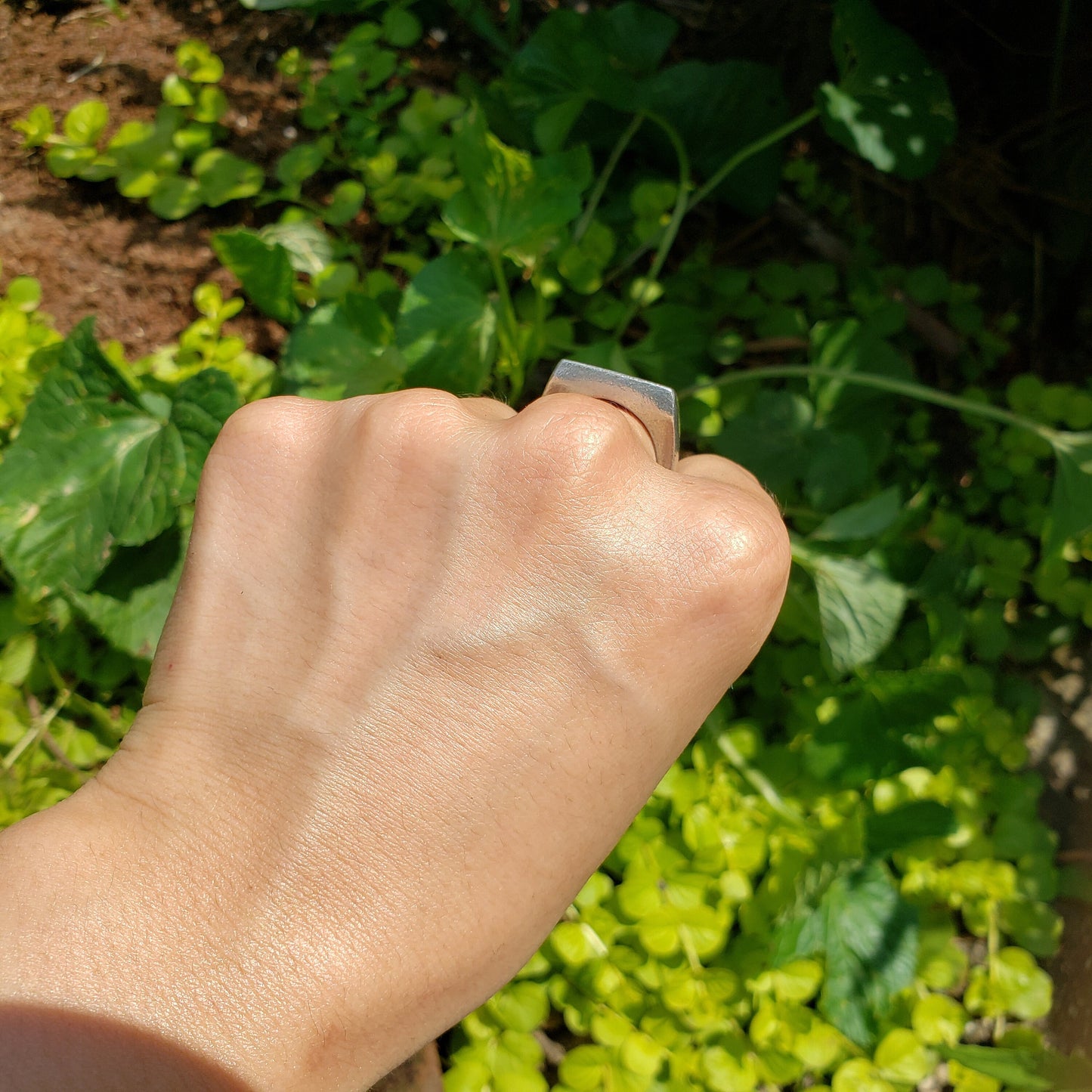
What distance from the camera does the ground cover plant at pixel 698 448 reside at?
44.6 inches

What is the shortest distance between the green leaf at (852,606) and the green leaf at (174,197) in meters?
1.16

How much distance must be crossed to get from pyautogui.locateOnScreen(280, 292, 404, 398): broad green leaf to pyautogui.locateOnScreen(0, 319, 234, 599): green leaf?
0.17 metres

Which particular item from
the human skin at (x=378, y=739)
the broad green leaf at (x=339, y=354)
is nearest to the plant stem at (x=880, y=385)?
the broad green leaf at (x=339, y=354)

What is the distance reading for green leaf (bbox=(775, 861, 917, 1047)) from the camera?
1.13 metres

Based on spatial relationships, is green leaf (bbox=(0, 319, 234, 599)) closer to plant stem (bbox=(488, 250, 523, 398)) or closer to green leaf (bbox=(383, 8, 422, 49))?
plant stem (bbox=(488, 250, 523, 398))

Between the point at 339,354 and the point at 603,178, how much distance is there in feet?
1.88

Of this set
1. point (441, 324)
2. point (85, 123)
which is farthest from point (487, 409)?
point (85, 123)

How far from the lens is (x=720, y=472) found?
83 centimetres

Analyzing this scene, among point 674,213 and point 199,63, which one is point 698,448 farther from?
point 199,63

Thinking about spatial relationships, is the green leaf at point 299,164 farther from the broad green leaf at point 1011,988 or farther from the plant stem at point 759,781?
the broad green leaf at point 1011,988

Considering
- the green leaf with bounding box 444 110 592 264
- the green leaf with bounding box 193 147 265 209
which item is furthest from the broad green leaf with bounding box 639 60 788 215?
the green leaf with bounding box 193 147 265 209

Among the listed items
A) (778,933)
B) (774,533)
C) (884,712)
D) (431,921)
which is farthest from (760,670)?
(431,921)

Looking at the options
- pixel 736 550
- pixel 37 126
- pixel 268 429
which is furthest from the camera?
pixel 37 126

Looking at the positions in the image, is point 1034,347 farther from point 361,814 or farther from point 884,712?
point 361,814
